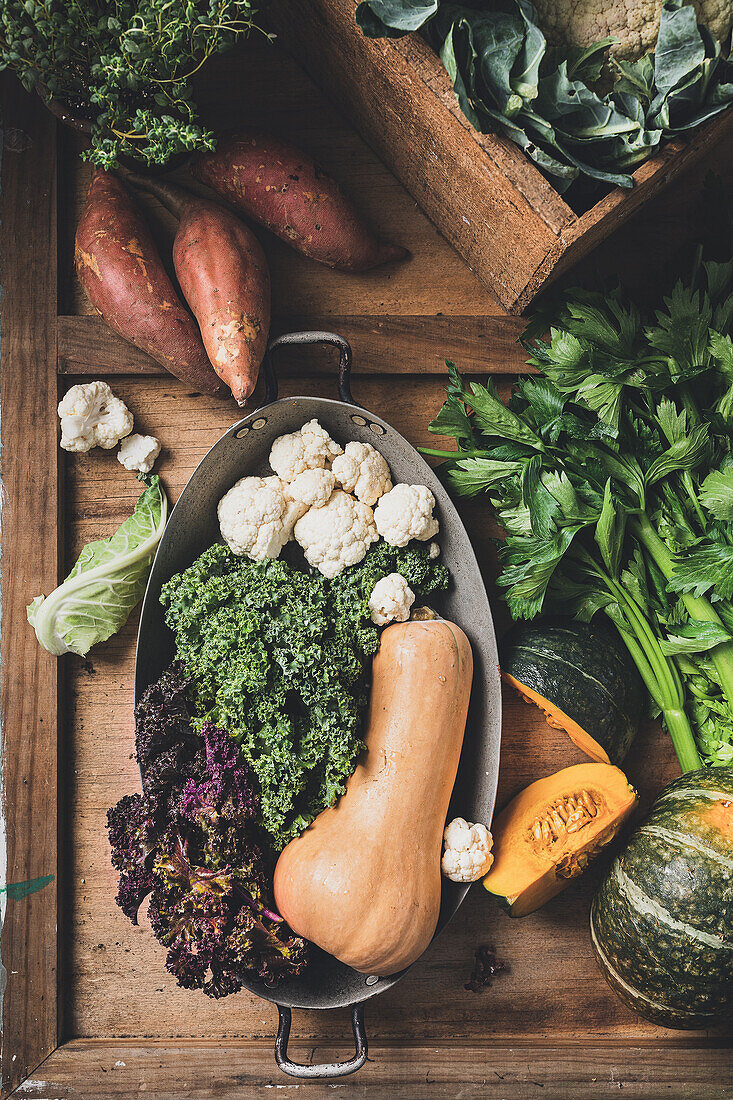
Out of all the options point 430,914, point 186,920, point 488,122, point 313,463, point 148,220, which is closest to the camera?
point 488,122

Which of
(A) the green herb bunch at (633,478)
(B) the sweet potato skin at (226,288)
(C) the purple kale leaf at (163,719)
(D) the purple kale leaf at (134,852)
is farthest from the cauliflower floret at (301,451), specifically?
(D) the purple kale leaf at (134,852)

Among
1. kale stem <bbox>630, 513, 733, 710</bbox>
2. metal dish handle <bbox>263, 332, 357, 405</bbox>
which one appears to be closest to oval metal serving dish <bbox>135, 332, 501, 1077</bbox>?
metal dish handle <bbox>263, 332, 357, 405</bbox>

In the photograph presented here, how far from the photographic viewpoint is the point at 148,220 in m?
1.79

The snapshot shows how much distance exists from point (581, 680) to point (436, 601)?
1.21 ft

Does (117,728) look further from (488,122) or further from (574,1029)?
(488,122)

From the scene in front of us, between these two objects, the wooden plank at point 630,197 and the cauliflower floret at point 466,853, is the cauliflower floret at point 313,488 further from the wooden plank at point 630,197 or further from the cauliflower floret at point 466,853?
the cauliflower floret at point 466,853

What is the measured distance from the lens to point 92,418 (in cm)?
175

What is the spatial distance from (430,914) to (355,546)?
30.9 inches

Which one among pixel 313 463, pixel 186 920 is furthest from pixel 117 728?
pixel 313 463

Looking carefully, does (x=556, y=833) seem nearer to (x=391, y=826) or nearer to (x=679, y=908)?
(x=679, y=908)

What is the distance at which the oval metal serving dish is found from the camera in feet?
5.31

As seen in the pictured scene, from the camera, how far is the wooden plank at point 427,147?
1344 mm

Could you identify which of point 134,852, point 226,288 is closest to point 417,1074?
point 134,852

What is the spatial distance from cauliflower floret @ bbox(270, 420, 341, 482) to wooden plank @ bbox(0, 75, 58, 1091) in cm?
56
